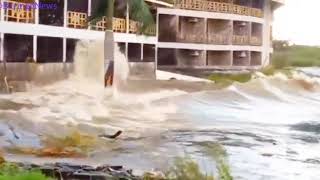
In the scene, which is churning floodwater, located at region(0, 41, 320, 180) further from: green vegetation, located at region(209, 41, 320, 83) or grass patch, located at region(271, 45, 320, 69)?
grass patch, located at region(271, 45, 320, 69)

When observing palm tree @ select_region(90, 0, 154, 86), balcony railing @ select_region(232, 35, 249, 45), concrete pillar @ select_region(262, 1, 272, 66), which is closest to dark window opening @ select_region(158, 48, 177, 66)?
balcony railing @ select_region(232, 35, 249, 45)

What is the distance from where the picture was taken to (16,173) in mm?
5070

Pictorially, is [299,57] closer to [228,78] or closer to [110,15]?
[228,78]

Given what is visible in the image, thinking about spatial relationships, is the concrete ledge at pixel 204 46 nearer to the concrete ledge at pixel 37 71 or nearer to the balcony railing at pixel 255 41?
the balcony railing at pixel 255 41

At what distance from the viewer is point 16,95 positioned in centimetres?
953

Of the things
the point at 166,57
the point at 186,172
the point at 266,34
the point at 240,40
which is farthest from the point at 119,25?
the point at 266,34

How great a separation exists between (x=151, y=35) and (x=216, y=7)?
3.97 metres

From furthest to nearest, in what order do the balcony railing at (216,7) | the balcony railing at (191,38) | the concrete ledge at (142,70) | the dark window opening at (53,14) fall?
the balcony railing at (191,38) → the balcony railing at (216,7) → the concrete ledge at (142,70) → the dark window opening at (53,14)

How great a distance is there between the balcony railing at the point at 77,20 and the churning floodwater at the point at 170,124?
0.59 m

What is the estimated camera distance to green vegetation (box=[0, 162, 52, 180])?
15.0ft

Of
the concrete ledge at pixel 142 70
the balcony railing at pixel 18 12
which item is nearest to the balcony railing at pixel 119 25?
the concrete ledge at pixel 142 70

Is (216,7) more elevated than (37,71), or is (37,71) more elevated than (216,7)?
(216,7)

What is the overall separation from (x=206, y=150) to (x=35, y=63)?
5.16 m

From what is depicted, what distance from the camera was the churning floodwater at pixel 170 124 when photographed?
21.7ft
